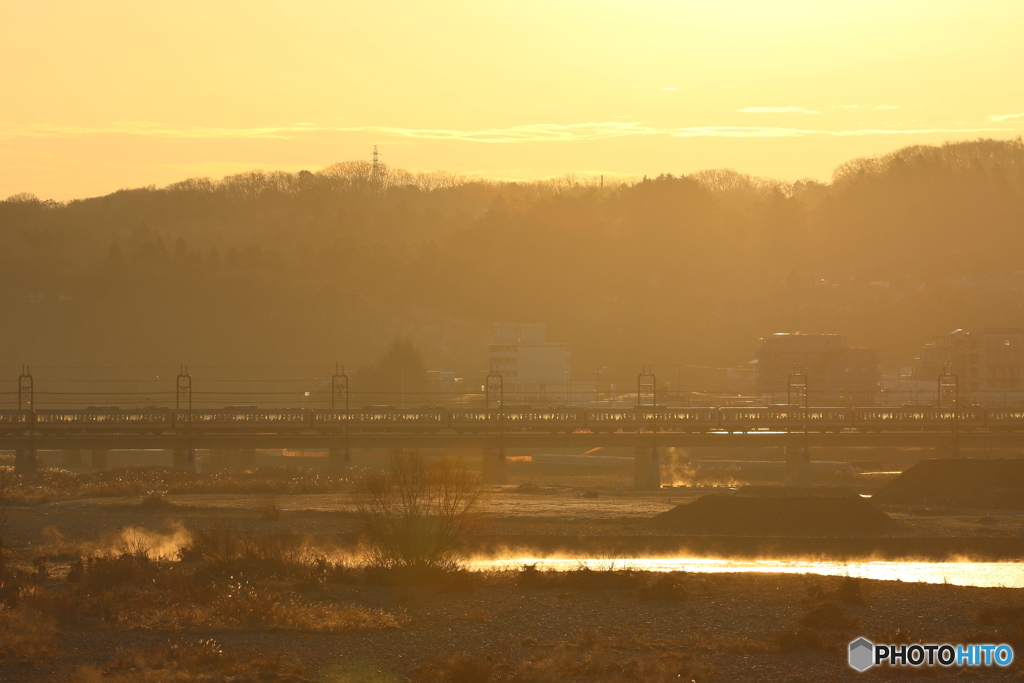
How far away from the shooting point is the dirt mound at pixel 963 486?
198 ft

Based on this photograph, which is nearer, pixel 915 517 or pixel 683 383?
pixel 915 517

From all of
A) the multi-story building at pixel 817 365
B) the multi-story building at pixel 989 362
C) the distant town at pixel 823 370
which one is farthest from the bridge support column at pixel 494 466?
the multi-story building at pixel 989 362

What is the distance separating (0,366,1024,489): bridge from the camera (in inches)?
2926

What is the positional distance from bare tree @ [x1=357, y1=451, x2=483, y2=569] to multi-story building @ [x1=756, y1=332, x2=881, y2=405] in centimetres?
8252

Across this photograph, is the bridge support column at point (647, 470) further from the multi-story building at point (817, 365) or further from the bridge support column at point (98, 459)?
the multi-story building at point (817, 365)

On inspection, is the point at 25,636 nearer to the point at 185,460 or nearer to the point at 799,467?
the point at 185,460

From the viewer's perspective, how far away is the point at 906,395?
387ft

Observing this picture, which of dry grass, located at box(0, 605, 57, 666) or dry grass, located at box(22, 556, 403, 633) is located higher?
dry grass, located at box(0, 605, 57, 666)

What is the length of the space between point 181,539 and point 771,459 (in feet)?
196

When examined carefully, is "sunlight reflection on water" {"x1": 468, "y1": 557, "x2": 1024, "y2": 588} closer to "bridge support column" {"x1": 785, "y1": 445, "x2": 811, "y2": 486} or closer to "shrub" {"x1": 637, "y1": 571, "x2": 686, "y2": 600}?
"shrub" {"x1": 637, "y1": 571, "x2": 686, "y2": 600}

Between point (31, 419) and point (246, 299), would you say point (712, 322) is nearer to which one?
point (246, 299)

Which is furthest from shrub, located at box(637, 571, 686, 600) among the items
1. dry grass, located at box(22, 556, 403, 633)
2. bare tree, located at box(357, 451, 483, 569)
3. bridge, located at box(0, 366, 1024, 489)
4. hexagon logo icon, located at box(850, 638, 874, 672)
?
bridge, located at box(0, 366, 1024, 489)

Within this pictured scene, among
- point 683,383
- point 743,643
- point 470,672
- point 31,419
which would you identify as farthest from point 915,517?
point 683,383

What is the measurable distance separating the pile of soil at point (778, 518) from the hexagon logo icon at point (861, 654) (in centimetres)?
2268
